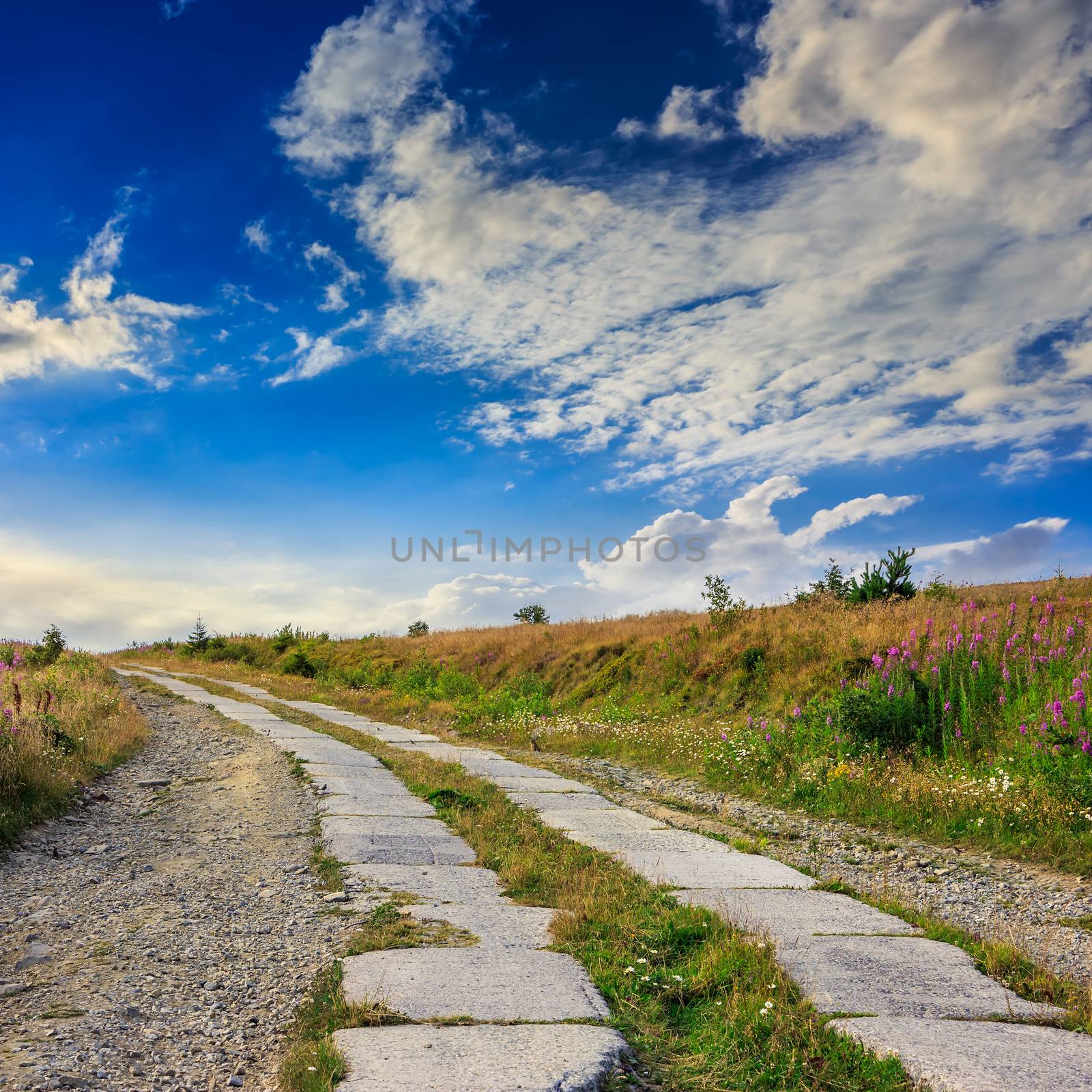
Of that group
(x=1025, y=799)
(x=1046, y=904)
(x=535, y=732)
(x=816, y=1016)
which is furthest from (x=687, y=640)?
(x=816, y=1016)

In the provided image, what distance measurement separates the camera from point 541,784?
8602 millimetres

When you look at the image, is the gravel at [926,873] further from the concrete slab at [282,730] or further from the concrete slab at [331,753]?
the concrete slab at [282,730]

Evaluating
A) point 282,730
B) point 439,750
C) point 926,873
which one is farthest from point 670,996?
point 282,730

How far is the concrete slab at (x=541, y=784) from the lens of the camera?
27.1 ft

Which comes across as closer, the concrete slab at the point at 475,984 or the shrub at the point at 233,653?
the concrete slab at the point at 475,984

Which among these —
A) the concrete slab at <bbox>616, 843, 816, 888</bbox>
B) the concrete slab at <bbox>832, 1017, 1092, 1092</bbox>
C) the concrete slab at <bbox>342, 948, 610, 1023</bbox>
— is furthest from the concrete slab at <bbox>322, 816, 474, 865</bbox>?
the concrete slab at <bbox>832, 1017, 1092, 1092</bbox>

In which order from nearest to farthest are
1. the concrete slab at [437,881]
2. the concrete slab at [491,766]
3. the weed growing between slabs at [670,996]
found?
the weed growing between slabs at [670,996] → the concrete slab at [437,881] → the concrete slab at [491,766]

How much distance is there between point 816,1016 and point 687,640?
11654 millimetres

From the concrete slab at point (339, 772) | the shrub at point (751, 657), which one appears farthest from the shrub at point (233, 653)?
the concrete slab at point (339, 772)

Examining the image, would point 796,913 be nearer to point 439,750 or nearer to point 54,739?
point 439,750

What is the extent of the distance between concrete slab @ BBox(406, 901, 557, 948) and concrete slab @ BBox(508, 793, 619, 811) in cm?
265

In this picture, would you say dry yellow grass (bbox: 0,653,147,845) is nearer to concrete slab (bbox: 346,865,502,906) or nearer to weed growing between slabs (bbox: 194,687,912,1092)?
concrete slab (bbox: 346,865,502,906)

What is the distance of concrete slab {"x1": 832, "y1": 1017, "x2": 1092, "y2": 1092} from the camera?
272 centimetres

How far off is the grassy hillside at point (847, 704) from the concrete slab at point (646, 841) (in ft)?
6.32
